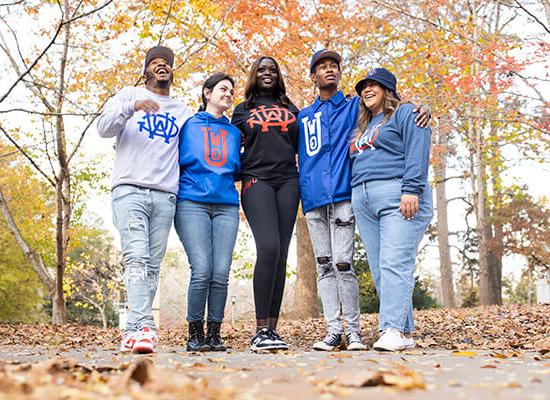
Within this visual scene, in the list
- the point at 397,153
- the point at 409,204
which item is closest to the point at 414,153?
the point at 397,153

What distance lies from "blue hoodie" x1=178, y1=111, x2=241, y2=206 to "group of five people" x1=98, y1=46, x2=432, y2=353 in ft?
0.03

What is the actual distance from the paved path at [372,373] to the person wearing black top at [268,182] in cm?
71

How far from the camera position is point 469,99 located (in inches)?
466

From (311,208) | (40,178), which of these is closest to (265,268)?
(311,208)

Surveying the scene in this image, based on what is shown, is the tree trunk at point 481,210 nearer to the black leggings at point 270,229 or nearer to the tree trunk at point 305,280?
the tree trunk at point 305,280

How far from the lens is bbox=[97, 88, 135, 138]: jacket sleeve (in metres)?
4.30

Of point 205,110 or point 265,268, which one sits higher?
point 205,110

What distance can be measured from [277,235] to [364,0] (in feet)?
26.5

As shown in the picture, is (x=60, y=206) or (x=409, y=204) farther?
(x=60, y=206)

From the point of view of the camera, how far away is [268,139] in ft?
15.1

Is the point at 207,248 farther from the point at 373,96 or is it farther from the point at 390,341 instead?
the point at 373,96

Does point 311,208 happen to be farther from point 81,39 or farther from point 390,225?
point 81,39

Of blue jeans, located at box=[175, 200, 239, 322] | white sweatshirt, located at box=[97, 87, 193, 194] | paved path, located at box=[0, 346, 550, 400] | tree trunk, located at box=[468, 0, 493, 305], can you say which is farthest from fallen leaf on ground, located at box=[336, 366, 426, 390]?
tree trunk, located at box=[468, 0, 493, 305]

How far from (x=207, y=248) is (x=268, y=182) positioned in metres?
0.68
